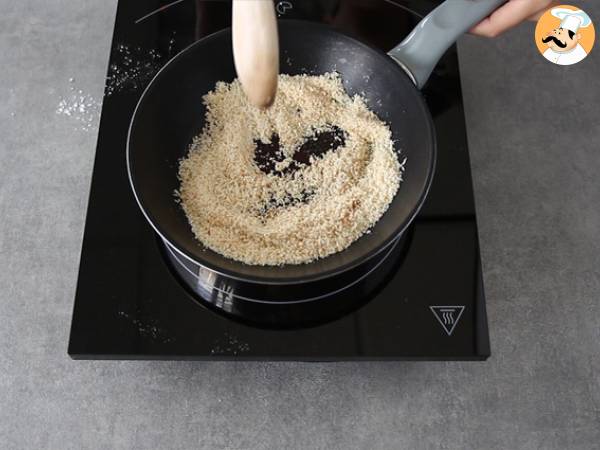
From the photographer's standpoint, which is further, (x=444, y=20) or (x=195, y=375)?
(x=444, y=20)

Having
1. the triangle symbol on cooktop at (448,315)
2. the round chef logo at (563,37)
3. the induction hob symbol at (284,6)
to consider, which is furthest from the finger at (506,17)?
the triangle symbol on cooktop at (448,315)

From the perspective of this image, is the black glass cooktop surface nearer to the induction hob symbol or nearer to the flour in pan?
the flour in pan

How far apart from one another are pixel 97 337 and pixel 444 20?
1.95 feet

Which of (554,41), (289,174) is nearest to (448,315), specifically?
(289,174)

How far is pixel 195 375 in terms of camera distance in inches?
29.7

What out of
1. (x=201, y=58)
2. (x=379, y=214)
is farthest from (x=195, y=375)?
(x=201, y=58)

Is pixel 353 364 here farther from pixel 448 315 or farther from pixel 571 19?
pixel 571 19

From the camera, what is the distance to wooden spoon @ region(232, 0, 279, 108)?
1.82 ft

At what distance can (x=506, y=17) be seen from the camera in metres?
0.88

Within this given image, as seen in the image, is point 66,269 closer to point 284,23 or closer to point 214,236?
point 214,236

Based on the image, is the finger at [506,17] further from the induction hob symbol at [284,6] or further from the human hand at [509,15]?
the induction hob symbol at [284,6]

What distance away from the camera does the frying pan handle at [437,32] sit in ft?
2.87

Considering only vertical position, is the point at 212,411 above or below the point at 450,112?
below

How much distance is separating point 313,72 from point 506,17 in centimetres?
27
